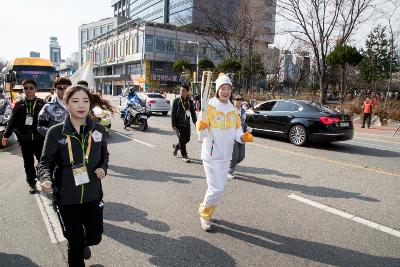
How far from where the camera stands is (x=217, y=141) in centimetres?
423

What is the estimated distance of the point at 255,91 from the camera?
34.8 m

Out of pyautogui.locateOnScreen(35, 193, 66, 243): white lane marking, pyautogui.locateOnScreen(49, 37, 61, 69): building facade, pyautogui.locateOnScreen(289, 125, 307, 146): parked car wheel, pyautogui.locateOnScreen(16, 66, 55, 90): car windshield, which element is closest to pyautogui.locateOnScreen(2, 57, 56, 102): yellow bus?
pyautogui.locateOnScreen(16, 66, 55, 90): car windshield

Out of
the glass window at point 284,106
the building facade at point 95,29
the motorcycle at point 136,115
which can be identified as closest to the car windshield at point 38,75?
the motorcycle at point 136,115

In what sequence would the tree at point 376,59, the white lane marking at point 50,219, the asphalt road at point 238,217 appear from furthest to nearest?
1. the tree at point 376,59
2. the white lane marking at point 50,219
3. the asphalt road at point 238,217

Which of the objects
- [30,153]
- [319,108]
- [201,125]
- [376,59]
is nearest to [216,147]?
[201,125]

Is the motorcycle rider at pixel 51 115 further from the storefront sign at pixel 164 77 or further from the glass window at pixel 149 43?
the storefront sign at pixel 164 77

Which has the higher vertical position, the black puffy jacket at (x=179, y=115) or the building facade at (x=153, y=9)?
the building facade at (x=153, y=9)

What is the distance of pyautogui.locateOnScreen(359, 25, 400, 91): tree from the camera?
1805 inches

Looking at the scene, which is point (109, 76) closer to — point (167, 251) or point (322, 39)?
point (322, 39)

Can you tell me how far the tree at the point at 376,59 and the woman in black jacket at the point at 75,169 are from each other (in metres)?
48.0

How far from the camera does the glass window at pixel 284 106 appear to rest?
38.5ft

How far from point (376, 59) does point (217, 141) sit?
5008 centimetres

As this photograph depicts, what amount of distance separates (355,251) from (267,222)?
1116 mm

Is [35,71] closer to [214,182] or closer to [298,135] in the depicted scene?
[298,135]
